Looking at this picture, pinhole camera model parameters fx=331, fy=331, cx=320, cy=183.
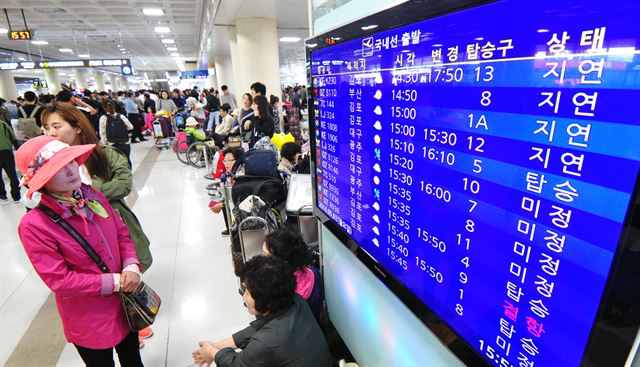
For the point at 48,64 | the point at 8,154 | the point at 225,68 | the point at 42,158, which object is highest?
the point at 48,64

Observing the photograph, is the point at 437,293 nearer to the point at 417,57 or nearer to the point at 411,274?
the point at 411,274

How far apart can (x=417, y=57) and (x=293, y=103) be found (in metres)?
10.3

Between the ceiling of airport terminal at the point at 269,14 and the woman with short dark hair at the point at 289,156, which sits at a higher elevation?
the ceiling of airport terminal at the point at 269,14

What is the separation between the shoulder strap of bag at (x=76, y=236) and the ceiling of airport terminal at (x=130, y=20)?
6280 millimetres

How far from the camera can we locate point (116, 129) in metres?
5.26

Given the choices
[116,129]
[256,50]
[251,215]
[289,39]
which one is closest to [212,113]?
[256,50]

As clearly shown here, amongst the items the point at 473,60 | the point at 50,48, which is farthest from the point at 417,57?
the point at 50,48

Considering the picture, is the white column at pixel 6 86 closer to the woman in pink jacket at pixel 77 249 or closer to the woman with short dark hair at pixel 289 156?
the woman with short dark hair at pixel 289 156

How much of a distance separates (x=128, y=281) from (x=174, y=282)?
5.74 feet

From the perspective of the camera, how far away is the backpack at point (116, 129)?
520cm

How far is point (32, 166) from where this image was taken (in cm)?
142

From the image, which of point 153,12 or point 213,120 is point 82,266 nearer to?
point 213,120

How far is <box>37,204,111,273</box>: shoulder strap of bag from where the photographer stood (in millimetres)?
1413

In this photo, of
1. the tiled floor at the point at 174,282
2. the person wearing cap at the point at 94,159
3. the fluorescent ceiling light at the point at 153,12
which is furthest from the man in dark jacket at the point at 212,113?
the person wearing cap at the point at 94,159
